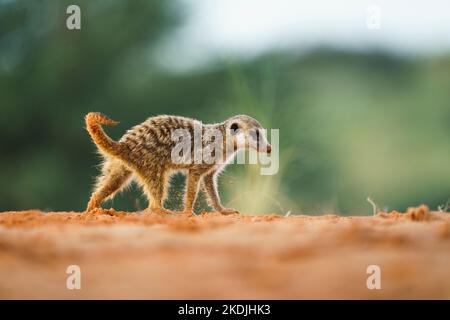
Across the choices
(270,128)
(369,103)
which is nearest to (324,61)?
(369,103)

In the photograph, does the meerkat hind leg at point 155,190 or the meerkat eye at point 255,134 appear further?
the meerkat eye at point 255,134

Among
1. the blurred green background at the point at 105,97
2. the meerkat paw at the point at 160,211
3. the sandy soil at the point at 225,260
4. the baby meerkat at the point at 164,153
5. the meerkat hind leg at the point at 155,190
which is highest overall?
the blurred green background at the point at 105,97

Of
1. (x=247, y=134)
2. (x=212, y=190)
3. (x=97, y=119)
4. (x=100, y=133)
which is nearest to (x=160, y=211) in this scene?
(x=212, y=190)

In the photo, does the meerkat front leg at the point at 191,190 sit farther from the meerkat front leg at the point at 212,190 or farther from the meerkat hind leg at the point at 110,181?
the meerkat hind leg at the point at 110,181

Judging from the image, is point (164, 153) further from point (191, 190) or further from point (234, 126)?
point (234, 126)

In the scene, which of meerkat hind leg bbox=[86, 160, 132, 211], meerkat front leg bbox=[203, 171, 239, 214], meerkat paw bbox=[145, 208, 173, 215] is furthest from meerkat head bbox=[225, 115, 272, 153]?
meerkat hind leg bbox=[86, 160, 132, 211]

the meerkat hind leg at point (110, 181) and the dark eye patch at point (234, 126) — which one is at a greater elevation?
the dark eye patch at point (234, 126)

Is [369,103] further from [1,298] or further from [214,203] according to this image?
[1,298]

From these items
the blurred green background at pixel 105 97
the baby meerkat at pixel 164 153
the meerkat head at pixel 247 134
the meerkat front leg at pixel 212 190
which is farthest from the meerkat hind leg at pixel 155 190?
the blurred green background at pixel 105 97
